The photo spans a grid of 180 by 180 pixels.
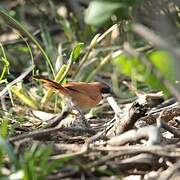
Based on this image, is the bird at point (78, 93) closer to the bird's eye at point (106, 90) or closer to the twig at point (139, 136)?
the bird's eye at point (106, 90)

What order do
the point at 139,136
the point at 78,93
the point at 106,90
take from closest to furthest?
the point at 139,136
the point at 78,93
the point at 106,90

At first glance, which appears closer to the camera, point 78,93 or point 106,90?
point 78,93

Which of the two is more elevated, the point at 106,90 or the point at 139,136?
the point at 139,136

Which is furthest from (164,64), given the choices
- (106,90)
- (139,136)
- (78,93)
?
(106,90)

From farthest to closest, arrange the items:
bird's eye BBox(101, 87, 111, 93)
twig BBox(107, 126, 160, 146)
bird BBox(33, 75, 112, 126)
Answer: bird's eye BBox(101, 87, 111, 93)
bird BBox(33, 75, 112, 126)
twig BBox(107, 126, 160, 146)

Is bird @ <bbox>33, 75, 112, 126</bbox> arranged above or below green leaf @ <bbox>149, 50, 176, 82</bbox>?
below

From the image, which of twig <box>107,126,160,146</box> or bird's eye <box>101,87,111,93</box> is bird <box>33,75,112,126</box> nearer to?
bird's eye <box>101,87,111,93</box>

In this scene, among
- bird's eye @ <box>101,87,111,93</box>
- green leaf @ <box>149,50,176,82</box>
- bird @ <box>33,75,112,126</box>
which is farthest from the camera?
bird's eye @ <box>101,87,111,93</box>

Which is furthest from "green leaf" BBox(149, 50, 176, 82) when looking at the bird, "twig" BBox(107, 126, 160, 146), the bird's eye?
the bird's eye

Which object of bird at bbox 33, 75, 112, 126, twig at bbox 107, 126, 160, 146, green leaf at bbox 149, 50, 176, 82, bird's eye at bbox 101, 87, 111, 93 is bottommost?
bird's eye at bbox 101, 87, 111, 93

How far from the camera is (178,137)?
6.52 feet

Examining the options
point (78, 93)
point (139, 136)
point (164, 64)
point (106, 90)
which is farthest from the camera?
point (106, 90)

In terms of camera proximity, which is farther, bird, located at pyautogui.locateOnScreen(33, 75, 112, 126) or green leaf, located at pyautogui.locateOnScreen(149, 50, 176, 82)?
bird, located at pyautogui.locateOnScreen(33, 75, 112, 126)

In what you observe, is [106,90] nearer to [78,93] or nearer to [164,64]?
[78,93]
